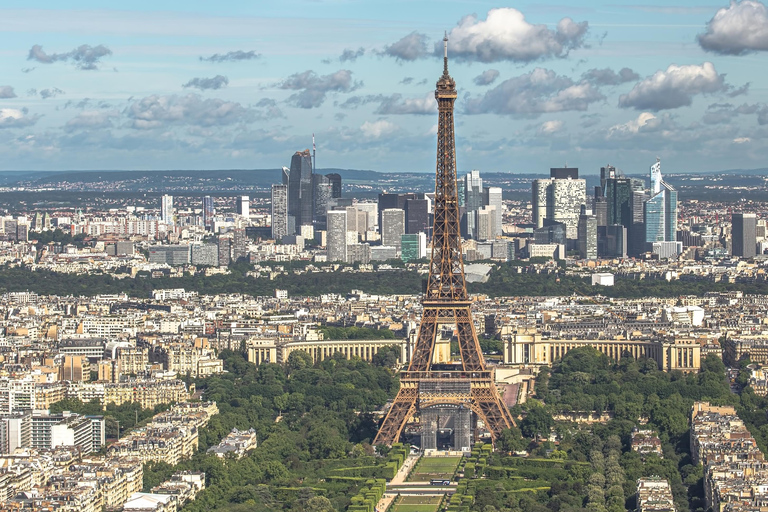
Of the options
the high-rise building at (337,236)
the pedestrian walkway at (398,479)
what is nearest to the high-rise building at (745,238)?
the high-rise building at (337,236)

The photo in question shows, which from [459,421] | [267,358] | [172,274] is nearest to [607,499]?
[459,421]

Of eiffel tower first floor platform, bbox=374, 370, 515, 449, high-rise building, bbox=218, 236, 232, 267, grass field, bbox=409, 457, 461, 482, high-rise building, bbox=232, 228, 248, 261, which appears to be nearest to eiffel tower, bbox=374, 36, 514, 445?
eiffel tower first floor platform, bbox=374, 370, 515, 449

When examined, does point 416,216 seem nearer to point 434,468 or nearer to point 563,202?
point 563,202

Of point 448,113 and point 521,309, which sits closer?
point 448,113

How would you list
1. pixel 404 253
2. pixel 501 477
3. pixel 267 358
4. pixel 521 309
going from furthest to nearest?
pixel 404 253 → pixel 521 309 → pixel 267 358 → pixel 501 477

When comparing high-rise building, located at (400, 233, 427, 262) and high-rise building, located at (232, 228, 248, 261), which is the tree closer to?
high-rise building, located at (400, 233, 427, 262)

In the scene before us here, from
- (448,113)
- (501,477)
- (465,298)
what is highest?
(448,113)

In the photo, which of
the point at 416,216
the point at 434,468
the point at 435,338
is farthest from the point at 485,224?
the point at 434,468

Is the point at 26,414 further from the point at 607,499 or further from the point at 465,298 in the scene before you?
the point at 607,499
